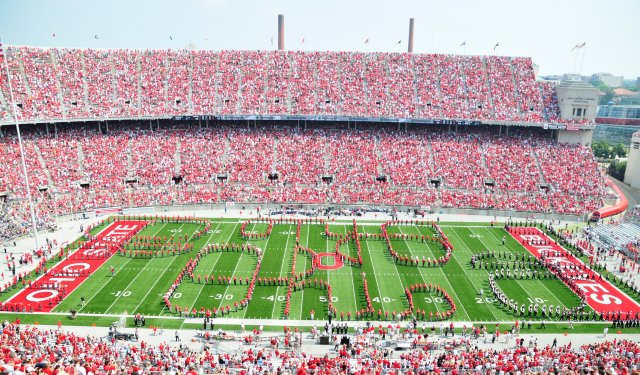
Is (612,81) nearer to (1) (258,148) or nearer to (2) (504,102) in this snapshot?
(2) (504,102)

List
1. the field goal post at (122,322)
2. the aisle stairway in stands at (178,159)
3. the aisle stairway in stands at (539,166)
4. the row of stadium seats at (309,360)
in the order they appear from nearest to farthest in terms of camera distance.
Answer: the row of stadium seats at (309,360), the field goal post at (122,322), the aisle stairway in stands at (178,159), the aisle stairway in stands at (539,166)

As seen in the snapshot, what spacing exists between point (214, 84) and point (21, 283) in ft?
98.7

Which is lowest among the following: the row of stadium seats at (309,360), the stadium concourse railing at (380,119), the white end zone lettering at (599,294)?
the white end zone lettering at (599,294)

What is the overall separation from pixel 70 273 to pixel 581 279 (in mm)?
29038

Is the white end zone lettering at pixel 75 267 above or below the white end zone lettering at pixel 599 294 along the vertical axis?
above

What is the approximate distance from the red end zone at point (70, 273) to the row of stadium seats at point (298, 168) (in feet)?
21.8

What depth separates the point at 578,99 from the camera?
1881 inches

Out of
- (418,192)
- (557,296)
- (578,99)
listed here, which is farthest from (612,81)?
(557,296)

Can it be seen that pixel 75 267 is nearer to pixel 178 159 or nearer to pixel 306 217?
pixel 306 217

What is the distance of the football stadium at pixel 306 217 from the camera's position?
20.1 metres

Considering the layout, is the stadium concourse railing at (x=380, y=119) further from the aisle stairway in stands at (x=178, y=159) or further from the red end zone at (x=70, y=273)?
the red end zone at (x=70, y=273)

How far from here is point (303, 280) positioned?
2633 centimetres

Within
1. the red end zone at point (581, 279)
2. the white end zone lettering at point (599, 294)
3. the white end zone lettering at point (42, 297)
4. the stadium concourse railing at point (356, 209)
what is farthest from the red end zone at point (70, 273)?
the white end zone lettering at point (599, 294)

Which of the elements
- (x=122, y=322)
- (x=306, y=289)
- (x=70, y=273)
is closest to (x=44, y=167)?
(x=70, y=273)
